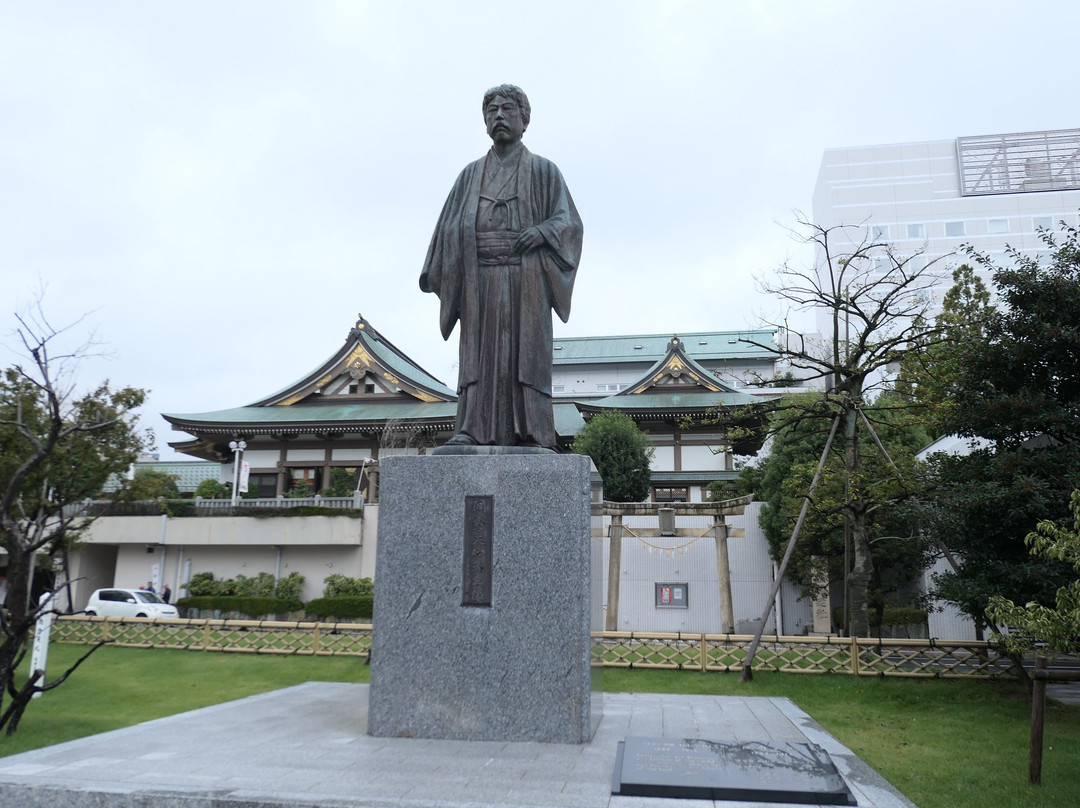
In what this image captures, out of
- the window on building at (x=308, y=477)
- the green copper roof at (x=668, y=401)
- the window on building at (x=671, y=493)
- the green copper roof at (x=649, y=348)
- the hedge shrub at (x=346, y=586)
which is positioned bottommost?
the hedge shrub at (x=346, y=586)

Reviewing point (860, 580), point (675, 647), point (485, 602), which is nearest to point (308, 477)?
point (675, 647)

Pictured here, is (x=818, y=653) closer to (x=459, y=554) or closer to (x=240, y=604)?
(x=459, y=554)

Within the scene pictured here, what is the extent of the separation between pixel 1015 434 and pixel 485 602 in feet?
23.0

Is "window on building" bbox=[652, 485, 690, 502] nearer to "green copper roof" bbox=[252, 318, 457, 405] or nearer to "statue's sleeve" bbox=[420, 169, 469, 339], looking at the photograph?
"green copper roof" bbox=[252, 318, 457, 405]

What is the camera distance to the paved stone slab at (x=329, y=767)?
3344 millimetres

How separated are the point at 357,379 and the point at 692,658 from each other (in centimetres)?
1750

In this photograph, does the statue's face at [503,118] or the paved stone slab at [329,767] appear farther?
the statue's face at [503,118]

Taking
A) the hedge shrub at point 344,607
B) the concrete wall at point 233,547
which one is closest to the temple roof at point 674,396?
the concrete wall at point 233,547

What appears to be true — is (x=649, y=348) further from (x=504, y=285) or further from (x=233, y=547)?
(x=504, y=285)

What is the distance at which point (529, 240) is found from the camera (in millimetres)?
5555

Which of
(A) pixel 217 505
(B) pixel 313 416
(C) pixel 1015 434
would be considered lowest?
(A) pixel 217 505

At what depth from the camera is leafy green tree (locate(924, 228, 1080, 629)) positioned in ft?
25.9

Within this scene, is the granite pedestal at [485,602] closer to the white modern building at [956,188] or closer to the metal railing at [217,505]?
the metal railing at [217,505]

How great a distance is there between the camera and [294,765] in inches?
153
